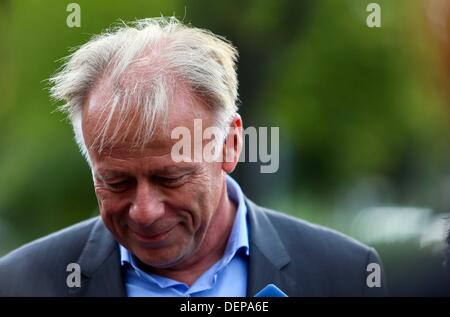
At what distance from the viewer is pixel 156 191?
1.92 meters

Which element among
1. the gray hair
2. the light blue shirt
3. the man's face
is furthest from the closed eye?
the light blue shirt

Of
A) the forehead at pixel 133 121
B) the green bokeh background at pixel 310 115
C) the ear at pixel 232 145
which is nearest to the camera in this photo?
the forehead at pixel 133 121

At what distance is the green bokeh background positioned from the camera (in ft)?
7.43

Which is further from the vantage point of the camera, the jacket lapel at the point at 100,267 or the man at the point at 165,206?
the jacket lapel at the point at 100,267

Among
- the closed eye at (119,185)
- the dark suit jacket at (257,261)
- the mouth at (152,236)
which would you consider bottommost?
the dark suit jacket at (257,261)

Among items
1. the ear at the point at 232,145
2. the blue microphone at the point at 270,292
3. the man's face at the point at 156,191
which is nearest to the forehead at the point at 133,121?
the man's face at the point at 156,191

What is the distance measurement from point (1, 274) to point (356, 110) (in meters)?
1.20

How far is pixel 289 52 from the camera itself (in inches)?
95.8

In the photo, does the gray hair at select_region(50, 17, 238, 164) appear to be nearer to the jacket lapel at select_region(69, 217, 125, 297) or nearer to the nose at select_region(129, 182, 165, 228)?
the nose at select_region(129, 182, 165, 228)

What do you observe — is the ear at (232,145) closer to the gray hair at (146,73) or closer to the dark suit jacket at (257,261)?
the gray hair at (146,73)

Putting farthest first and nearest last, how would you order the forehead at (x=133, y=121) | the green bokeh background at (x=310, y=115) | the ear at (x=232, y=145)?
the green bokeh background at (x=310, y=115), the ear at (x=232, y=145), the forehead at (x=133, y=121)

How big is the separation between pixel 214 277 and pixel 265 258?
0.51 ft

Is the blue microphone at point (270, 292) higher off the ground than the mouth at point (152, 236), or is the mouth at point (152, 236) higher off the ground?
the mouth at point (152, 236)

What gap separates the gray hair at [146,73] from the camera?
1888mm
